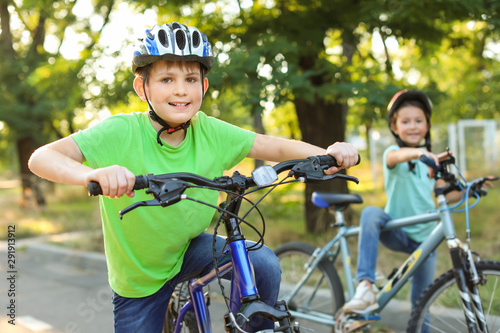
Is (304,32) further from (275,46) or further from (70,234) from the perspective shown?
(70,234)

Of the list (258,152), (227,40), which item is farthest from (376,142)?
(258,152)

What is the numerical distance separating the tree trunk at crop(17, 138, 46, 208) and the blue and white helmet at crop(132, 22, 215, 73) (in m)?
11.8

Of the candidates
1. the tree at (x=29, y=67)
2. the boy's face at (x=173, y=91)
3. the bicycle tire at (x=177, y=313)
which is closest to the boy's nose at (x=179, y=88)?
the boy's face at (x=173, y=91)

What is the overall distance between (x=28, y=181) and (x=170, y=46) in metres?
13.8

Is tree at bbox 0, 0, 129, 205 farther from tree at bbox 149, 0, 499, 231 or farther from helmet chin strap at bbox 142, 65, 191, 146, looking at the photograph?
helmet chin strap at bbox 142, 65, 191, 146

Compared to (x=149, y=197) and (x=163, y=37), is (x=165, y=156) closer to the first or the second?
(x=149, y=197)

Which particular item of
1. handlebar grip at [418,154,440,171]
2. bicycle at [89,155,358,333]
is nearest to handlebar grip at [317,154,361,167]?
bicycle at [89,155,358,333]

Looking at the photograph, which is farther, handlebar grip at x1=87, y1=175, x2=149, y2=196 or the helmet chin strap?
the helmet chin strap

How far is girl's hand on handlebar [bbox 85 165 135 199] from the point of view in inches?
67.4

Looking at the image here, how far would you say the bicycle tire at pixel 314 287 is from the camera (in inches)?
156

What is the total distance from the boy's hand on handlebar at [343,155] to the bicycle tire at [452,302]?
1.34m

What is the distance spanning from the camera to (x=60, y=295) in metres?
6.10

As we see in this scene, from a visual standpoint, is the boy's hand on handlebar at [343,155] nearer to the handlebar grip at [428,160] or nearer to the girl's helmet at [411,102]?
the handlebar grip at [428,160]

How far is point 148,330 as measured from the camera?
2492 millimetres
